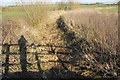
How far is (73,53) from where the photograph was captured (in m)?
12.1

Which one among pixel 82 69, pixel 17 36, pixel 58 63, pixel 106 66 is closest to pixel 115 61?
pixel 106 66

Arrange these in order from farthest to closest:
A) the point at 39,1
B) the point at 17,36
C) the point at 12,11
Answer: the point at 12,11 < the point at 39,1 < the point at 17,36

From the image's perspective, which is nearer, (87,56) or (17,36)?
(87,56)

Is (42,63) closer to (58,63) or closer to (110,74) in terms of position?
(58,63)

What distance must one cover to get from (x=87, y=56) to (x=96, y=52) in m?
0.59

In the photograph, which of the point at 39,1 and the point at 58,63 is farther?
the point at 39,1

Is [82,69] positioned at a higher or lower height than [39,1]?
lower

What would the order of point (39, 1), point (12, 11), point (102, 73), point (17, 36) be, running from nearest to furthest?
point (102, 73) → point (17, 36) → point (39, 1) → point (12, 11)

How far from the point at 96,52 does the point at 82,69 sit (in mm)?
1095


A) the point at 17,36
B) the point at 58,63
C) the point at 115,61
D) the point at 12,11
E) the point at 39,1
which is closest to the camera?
the point at 115,61

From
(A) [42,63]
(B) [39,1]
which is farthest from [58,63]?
(B) [39,1]

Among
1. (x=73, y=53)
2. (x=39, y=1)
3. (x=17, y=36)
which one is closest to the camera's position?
(x=73, y=53)

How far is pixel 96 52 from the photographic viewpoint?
30.0 ft

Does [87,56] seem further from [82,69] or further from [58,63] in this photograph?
[58,63]
